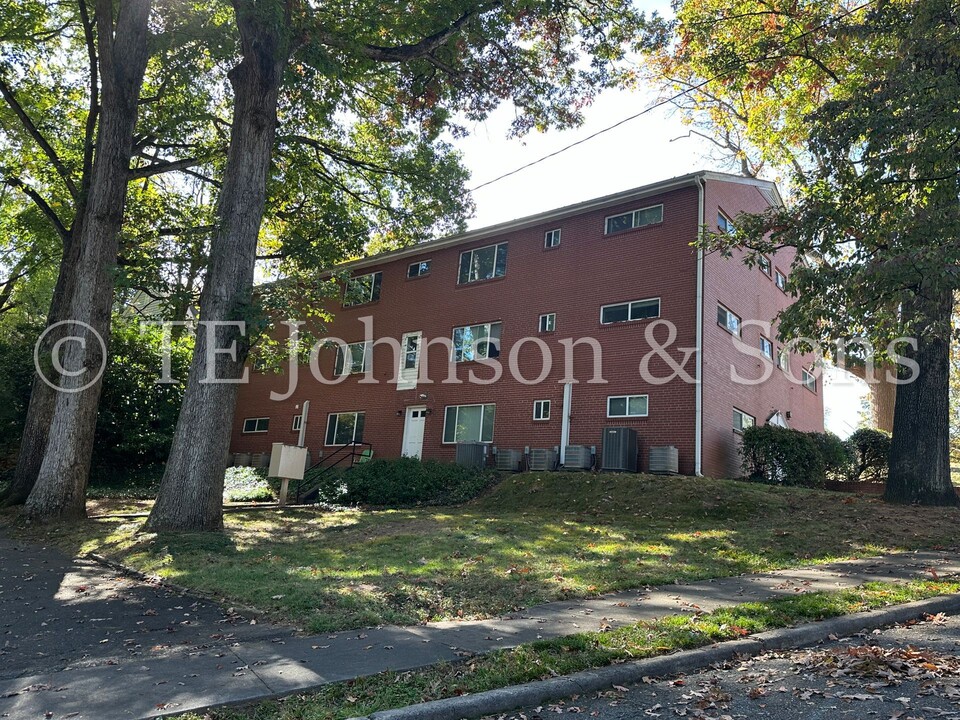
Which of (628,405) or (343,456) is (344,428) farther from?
(628,405)

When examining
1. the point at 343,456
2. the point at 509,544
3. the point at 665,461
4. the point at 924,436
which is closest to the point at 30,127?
the point at 343,456

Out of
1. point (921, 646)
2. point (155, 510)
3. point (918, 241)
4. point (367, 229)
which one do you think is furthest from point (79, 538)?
point (918, 241)

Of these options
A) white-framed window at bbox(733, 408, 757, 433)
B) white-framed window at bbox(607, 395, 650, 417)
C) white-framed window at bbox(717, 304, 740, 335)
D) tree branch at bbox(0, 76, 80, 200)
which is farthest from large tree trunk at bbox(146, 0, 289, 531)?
white-framed window at bbox(733, 408, 757, 433)

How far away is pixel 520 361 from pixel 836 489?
986 centimetres

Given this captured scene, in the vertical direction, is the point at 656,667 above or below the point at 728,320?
below

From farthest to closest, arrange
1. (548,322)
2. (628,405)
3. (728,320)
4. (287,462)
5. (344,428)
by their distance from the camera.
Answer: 1. (344,428)
2. (548,322)
3. (728,320)
4. (628,405)
5. (287,462)

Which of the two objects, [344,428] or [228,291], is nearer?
[228,291]

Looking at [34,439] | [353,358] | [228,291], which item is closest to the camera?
[228,291]

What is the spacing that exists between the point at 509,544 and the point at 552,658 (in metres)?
5.89

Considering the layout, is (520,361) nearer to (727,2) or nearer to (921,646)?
(727,2)

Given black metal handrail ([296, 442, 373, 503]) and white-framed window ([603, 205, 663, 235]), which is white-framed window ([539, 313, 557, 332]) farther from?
black metal handrail ([296, 442, 373, 503])

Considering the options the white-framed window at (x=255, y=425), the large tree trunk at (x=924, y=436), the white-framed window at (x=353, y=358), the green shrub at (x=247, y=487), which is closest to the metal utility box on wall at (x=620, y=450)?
the large tree trunk at (x=924, y=436)

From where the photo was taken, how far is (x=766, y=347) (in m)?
22.8

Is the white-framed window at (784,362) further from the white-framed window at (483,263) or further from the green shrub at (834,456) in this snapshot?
the white-framed window at (483,263)
